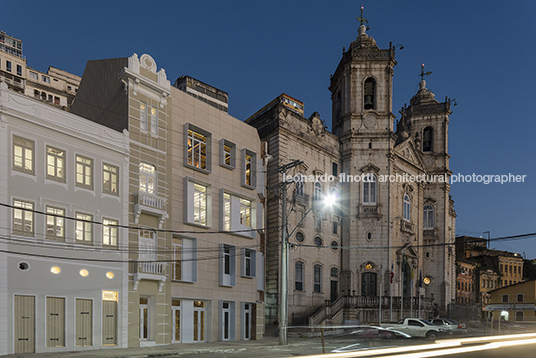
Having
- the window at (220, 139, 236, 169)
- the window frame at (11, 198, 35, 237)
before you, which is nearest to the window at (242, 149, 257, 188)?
the window at (220, 139, 236, 169)

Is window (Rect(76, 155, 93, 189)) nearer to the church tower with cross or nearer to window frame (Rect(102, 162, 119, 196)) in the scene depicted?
window frame (Rect(102, 162, 119, 196))

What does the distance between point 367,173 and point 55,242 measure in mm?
32002

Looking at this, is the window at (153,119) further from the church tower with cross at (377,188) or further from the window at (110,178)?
the church tower with cross at (377,188)

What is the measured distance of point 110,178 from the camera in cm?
2678

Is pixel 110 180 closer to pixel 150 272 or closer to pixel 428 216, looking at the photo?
pixel 150 272

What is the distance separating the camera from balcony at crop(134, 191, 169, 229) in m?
27.4

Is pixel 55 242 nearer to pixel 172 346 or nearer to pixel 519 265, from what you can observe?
pixel 172 346

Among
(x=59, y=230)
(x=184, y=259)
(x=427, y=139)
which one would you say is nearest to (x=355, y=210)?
(x=427, y=139)

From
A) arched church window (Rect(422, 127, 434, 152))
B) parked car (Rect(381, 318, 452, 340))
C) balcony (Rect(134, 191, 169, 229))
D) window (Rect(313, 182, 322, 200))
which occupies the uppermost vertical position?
arched church window (Rect(422, 127, 434, 152))

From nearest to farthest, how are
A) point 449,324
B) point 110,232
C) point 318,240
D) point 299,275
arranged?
point 110,232, point 449,324, point 299,275, point 318,240

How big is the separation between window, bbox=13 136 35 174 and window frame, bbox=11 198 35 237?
1.45m

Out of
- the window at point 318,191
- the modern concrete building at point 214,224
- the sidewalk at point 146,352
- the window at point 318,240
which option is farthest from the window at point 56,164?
the window at point 318,240

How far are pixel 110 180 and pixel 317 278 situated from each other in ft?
76.2

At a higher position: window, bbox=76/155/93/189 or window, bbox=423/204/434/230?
window, bbox=76/155/93/189
